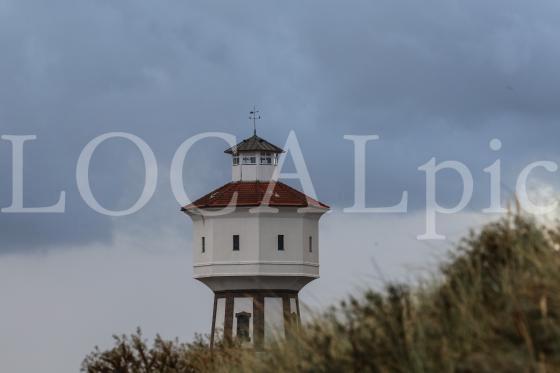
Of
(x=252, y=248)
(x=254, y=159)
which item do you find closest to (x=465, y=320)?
(x=252, y=248)

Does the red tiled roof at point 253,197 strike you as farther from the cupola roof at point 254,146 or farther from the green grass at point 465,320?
the green grass at point 465,320

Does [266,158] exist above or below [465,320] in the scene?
above

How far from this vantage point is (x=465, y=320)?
1153 cm

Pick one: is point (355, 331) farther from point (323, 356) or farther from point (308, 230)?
point (308, 230)

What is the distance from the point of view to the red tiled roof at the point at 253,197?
5968 cm

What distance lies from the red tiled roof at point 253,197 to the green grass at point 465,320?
147 ft

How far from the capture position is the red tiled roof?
59684mm

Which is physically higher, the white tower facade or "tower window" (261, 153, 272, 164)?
"tower window" (261, 153, 272, 164)

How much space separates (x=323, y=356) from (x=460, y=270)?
1352mm

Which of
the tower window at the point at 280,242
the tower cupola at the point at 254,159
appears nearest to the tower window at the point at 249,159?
the tower cupola at the point at 254,159

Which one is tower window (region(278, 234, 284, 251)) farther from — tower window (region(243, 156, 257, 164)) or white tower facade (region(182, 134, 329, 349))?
tower window (region(243, 156, 257, 164))

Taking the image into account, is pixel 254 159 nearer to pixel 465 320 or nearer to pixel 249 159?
pixel 249 159

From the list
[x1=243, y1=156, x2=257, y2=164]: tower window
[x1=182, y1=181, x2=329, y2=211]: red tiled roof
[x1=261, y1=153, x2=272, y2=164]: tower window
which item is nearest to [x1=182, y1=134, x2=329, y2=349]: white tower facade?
[x1=182, y1=181, x2=329, y2=211]: red tiled roof

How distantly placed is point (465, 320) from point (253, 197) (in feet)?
158
